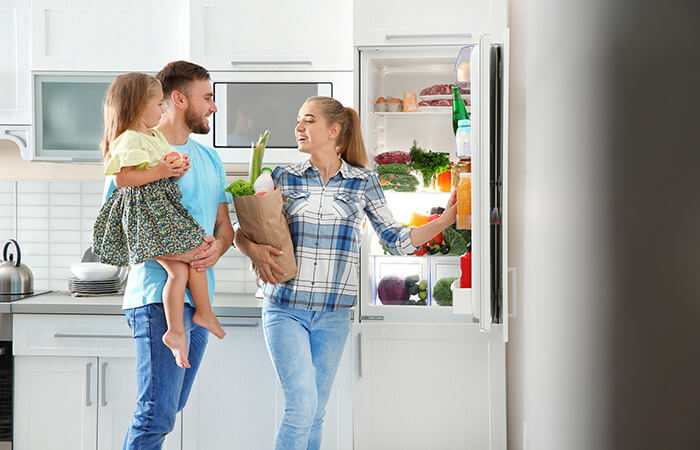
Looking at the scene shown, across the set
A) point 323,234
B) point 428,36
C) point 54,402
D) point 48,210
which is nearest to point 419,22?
point 428,36

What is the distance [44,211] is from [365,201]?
1.77 m

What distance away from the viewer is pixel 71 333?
91.0 inches

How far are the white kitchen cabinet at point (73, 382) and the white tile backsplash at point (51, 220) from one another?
56 cm

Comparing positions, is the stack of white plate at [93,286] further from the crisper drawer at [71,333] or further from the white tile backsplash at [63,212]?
the white tile backsplash at [63,212]

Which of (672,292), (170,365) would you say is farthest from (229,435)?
(672,292)

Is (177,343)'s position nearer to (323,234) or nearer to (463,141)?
(323,234)

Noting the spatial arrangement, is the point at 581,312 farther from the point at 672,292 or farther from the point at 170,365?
the point at 170,365

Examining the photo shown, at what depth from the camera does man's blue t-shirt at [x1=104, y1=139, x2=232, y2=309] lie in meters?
1.60

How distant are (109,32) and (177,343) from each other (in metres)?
1.57

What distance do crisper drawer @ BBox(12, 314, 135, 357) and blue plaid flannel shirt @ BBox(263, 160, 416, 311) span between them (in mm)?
854

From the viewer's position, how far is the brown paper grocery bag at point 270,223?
1.71m

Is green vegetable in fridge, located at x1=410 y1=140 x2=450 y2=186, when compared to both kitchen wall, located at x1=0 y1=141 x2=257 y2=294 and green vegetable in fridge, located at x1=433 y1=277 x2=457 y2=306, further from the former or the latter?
kitchen wall, located at x1=0 y1=141 x2=257 y2=294

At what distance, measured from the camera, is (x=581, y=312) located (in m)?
0.68

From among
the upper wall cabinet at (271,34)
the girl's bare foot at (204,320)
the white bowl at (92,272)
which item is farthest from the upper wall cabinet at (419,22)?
the white bowl at (92,272)
